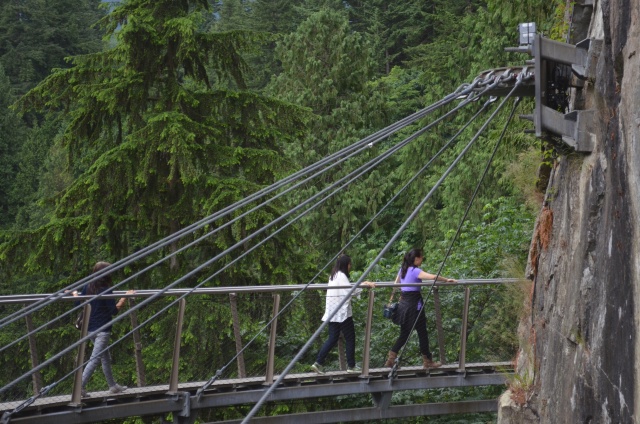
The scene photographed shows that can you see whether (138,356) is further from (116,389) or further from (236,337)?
(236,337)

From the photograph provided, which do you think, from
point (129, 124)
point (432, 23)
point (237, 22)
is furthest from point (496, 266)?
point (237, 22)

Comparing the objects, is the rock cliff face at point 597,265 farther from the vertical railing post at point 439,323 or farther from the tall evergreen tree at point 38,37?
the tall evergreen tree at point 38,37

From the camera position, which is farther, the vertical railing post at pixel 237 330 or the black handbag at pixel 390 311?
the black handbag at pixel 390 311

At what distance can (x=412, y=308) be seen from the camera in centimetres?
1242

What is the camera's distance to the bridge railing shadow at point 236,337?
10.6 metres

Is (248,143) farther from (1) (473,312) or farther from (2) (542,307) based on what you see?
(2) (542,307)

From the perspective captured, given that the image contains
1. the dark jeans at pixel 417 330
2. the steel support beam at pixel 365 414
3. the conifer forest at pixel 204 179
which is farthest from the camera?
the conifer forest at pixel 204 179

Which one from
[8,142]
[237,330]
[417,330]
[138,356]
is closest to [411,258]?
[417,330]

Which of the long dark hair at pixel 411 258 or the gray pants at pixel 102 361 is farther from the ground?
the long dark hair at pixel 411 258

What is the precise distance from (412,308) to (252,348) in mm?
2029

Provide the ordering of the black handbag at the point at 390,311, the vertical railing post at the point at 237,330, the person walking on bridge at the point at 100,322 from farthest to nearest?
the black handbag at the point at 390,311, the vertical railing post at the point at 237,330, the person walking on bridge at the point at 100,322

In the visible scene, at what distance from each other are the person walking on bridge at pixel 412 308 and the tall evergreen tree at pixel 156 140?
172 inches

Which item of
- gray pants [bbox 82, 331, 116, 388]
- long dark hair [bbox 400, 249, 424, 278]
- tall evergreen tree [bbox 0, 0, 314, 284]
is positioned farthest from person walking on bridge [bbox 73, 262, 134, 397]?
tall evergreen tree [bbox 0, 0, 314, 284]

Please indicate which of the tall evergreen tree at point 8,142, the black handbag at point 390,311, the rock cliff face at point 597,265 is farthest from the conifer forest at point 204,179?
the tall evergreen tree at point 8,142
